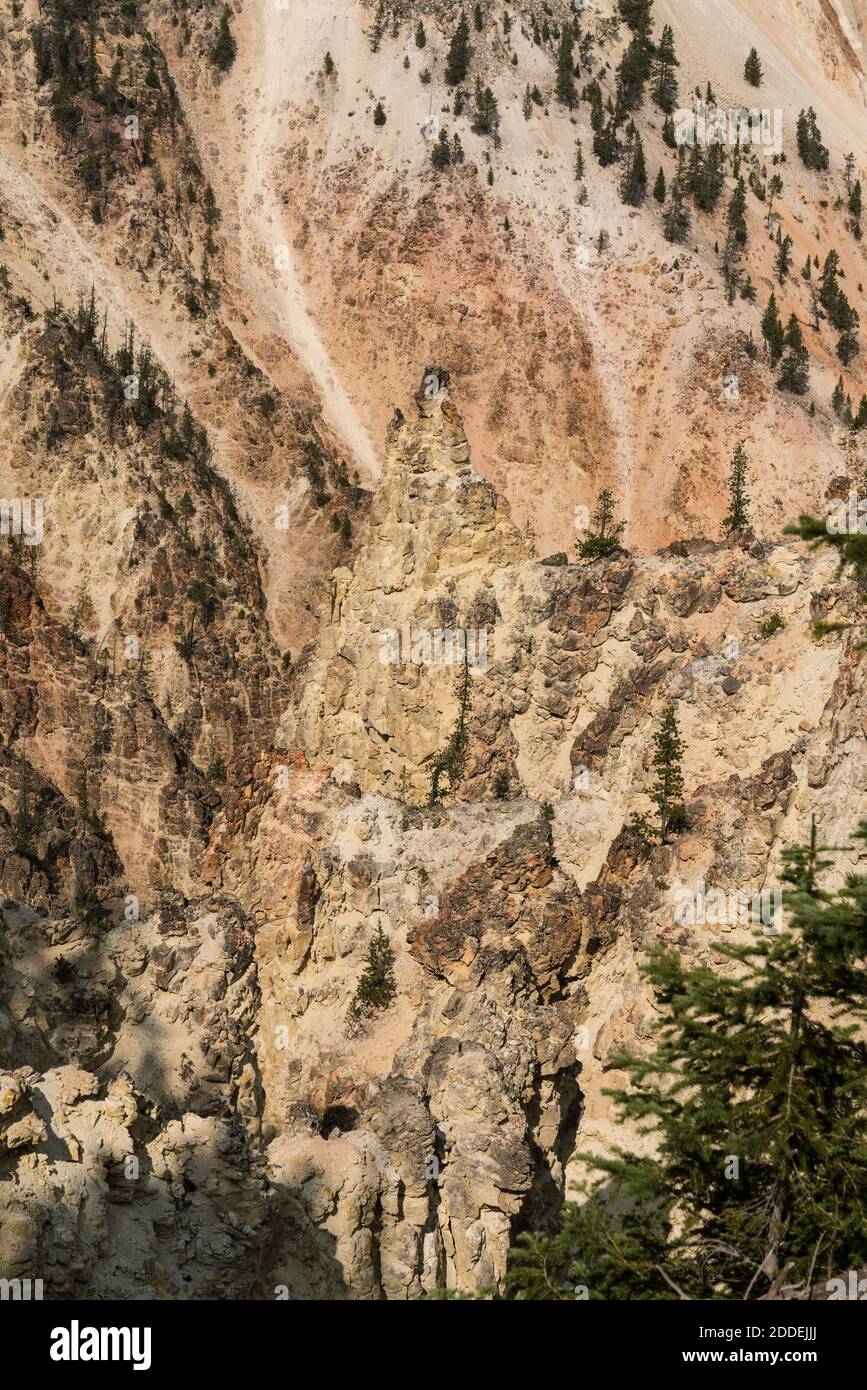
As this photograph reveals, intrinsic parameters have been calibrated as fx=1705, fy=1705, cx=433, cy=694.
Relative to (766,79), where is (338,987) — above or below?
below

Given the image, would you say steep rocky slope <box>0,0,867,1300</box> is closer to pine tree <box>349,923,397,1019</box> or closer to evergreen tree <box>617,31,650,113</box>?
pine tree <box>349,923,397,1019</box>

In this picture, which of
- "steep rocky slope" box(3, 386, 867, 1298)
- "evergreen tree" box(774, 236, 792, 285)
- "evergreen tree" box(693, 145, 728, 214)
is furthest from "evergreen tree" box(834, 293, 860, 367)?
"steep rocky slope" box(3, 386, 867, 1298)

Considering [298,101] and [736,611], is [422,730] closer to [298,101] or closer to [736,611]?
[736,611]

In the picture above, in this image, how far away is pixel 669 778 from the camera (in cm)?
5244

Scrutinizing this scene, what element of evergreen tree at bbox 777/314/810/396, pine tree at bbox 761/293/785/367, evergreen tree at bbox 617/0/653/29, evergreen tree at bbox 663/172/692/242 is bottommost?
evergreen tree at bbox 777/314/810/396

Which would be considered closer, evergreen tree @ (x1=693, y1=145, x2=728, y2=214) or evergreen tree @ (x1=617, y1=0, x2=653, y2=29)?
evergreen tree @ (x1=693, y1=145, x2=728, y2=214)

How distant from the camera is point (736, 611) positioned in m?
56.8

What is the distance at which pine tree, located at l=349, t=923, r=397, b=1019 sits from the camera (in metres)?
50.2

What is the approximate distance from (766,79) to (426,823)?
103921mm

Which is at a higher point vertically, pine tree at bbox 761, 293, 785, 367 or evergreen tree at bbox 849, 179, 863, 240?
evergreen tree at bbox 849, 179, 863, 240

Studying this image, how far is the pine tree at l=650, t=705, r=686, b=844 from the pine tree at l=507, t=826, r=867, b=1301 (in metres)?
29.8

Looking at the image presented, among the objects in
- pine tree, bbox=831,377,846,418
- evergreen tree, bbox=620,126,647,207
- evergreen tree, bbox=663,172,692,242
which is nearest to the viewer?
pine tree, bbox=831,377,846,418

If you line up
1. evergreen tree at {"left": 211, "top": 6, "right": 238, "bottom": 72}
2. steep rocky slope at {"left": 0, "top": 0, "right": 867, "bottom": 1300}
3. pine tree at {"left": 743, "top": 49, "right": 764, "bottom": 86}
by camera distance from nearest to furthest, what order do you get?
steep rocky slope at {"left": 0, "top": 0, "right": 867, "bottom": 1300}, evergreen tree at {"left": 211, "top": 6, "right": 238, "bottom": 72}, pine tree at {"left": 743, "top": 49, "right": 764, "bottom": 86}

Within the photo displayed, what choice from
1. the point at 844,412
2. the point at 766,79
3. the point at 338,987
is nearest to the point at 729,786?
the point at 338,987
